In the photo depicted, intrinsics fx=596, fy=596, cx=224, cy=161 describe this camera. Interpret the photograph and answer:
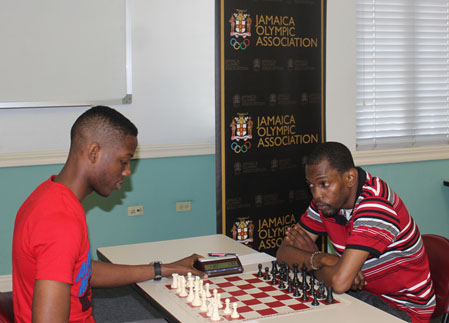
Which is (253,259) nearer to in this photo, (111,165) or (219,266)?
(219,266)

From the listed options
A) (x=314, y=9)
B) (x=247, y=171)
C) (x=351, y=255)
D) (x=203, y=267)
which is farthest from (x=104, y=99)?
(x=351, y=255)

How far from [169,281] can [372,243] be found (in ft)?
2.80

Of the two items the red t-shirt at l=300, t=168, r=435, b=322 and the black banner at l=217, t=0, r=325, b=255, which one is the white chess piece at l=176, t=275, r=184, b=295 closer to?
the red t-shirt at l=300, t=168, r=435, b=322

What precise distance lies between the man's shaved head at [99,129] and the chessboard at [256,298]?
672 mm


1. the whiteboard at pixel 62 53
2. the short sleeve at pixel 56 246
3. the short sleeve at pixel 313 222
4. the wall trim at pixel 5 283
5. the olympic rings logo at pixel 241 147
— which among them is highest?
the whiteboard at pixel 62 53

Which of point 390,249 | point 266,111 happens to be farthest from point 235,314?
point 266,111

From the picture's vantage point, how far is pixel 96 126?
6.76 ft

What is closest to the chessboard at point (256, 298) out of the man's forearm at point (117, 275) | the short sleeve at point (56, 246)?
the man's forearm at point (117, 275)

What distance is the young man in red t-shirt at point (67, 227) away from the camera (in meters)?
1.74

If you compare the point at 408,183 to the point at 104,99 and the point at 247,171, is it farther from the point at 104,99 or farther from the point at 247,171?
the point at 104,99

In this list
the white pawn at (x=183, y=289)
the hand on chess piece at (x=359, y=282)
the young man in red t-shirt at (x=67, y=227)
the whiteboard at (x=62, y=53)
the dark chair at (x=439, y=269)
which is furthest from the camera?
the whiteboard at (x=62, y=53)

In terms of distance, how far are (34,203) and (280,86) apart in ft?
10.1

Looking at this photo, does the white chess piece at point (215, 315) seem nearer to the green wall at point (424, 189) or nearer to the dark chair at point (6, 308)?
the dark chair at point (6, 308)

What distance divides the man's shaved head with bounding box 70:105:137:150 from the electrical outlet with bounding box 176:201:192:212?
2.94 m
